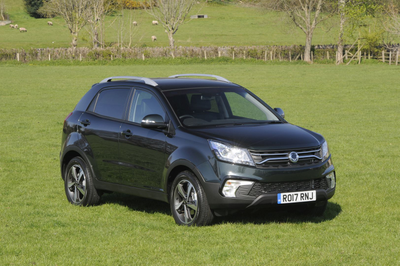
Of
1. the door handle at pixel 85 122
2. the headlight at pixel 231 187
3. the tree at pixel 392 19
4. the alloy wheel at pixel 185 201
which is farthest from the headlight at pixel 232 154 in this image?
the tree at pixel 392 19

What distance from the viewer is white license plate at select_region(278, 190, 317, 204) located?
6.89 m

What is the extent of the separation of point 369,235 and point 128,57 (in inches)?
2333

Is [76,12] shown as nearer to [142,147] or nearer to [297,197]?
[142,147]

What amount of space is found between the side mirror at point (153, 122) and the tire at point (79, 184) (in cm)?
167

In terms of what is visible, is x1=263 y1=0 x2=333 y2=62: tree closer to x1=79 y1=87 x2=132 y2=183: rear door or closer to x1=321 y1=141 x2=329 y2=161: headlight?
x1=79 y1=87 x2=132 y2=183: rear door

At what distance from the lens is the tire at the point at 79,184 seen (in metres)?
8.70

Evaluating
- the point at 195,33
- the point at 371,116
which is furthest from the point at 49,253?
the point at 195,33

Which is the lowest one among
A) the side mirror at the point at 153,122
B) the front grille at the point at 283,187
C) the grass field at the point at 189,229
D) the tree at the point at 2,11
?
the grass field at the point at 189,229

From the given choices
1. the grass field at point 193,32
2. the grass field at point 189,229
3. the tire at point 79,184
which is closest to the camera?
the grass field at point 189,229

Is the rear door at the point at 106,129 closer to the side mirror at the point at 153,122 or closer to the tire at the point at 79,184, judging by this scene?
the tire at the point at 79,184

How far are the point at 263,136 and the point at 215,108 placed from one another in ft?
3.90

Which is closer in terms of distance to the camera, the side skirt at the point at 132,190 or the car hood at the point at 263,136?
the car hood at the point at 263,136

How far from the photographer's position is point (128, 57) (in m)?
64.6

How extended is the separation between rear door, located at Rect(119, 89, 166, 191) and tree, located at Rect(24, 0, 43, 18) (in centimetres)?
12088
